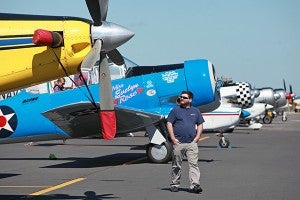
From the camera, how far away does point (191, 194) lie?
28.7 feet

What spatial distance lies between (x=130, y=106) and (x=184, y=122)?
4729 mm

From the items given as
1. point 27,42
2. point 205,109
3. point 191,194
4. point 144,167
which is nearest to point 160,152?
point 144,167

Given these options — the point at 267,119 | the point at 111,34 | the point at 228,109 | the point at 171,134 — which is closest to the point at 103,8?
the point at 111,34

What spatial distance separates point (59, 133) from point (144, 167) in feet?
7.31

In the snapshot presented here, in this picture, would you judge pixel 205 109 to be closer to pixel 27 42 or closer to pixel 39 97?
pixel 39 97

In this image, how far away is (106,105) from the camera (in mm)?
7301

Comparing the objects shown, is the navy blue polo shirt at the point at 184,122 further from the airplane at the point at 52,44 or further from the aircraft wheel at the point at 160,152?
the aircraft wheel at the point at 160,152

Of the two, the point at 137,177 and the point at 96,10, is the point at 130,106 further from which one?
the point at 96,10

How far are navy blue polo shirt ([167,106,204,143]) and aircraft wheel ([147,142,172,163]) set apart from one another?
3.86m

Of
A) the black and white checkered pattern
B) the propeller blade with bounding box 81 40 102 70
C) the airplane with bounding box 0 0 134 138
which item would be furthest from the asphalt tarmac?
the black and white checkered pattern

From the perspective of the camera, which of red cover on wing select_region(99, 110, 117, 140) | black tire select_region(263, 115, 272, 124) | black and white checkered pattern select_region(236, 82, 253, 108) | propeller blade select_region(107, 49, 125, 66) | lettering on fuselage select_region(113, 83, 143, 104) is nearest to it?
red cover on wing select_region(99, 110, 117, 140)

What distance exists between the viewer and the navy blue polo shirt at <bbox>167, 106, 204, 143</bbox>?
9.30 m

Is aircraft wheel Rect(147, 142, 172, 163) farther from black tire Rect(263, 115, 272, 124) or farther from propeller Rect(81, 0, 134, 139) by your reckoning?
black tire Rect(263, 115, 272, 124)

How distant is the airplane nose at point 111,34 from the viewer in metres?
6.74
